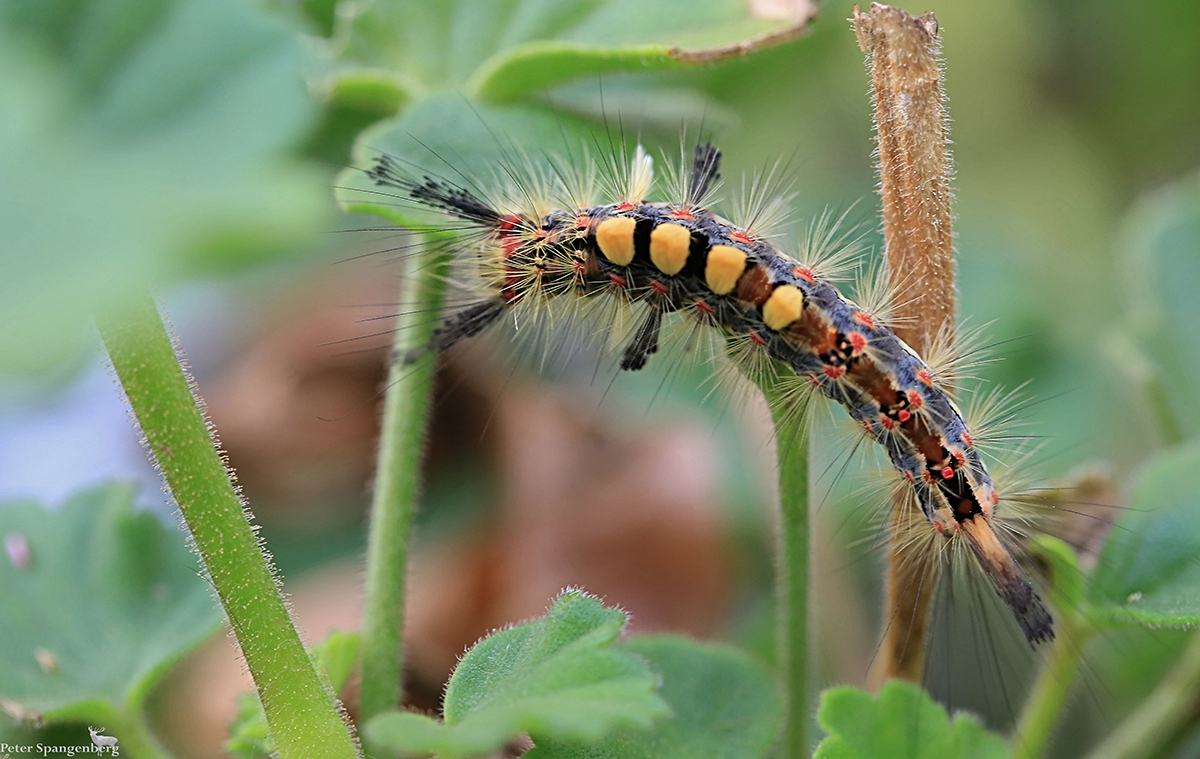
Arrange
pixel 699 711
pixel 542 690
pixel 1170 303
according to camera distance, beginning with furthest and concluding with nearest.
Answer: pixel 1170 303, pixel 699 711, pixel 542 690

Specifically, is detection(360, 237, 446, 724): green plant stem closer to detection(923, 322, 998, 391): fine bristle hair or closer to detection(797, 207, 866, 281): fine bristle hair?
detection(797, 207, 866, 281): fine bristle hair

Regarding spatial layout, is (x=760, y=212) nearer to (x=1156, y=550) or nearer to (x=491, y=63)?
(x=491, y=63)

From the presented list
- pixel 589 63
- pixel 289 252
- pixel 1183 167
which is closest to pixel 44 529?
pixel 589 63

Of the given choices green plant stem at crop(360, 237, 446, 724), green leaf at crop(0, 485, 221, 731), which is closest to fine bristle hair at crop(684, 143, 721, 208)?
green plant stem at crop(360, 237, 446, 724)

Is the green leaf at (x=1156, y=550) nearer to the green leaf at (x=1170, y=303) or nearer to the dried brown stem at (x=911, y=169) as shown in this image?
the dried brown stem at (x=911, y=169)

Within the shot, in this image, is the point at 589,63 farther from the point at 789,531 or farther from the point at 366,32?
the point at 789,531

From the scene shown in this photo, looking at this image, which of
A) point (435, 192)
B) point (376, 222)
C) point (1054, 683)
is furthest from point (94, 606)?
point (1054, 683)
